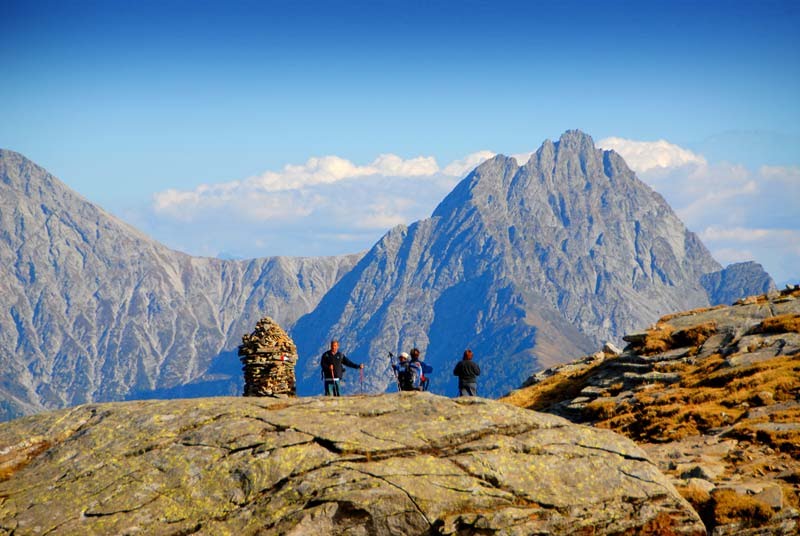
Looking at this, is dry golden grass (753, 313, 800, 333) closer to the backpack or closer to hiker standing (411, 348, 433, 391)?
hiker standing (411, 348, 433, 391)

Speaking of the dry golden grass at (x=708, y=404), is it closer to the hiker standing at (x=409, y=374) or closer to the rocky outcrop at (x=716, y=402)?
the rocky outcrop at (x=716, y=402)

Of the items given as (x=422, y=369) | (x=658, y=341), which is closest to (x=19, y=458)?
(x=422, y=369)

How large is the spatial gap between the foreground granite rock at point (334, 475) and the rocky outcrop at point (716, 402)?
9.17ft

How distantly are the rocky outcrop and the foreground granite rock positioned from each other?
110 inches

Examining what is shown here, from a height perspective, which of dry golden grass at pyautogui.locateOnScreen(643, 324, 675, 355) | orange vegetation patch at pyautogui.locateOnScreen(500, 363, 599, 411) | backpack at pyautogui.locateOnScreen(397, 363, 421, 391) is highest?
dry golden grass at pyautogui.locateOnScreen(643, 324, 675, 355)

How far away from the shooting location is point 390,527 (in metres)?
20.5

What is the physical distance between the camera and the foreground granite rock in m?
20.5

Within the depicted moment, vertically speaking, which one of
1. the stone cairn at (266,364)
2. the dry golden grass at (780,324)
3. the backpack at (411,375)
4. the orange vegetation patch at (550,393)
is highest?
the dry golden grass at (780,324)

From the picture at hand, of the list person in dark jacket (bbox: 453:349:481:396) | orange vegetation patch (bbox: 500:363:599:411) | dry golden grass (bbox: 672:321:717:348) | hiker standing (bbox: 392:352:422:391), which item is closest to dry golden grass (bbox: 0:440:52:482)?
hiker standing (bbox: 392:352:422:391)

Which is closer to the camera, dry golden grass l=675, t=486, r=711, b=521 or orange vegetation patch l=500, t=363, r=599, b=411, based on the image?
dry golden grass l=675, t=486, r=711, b=521

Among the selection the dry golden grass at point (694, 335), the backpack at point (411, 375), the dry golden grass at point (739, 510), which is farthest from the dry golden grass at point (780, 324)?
the dry golden grass at point (739, 510)

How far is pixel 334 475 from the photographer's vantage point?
21.5m

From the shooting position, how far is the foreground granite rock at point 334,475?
20547mm

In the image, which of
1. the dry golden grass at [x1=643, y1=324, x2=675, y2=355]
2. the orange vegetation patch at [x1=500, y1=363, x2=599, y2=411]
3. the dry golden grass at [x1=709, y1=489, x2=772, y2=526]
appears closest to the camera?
the dry golden grass at [x1=709, y1=489, x2=772, y2=526]
